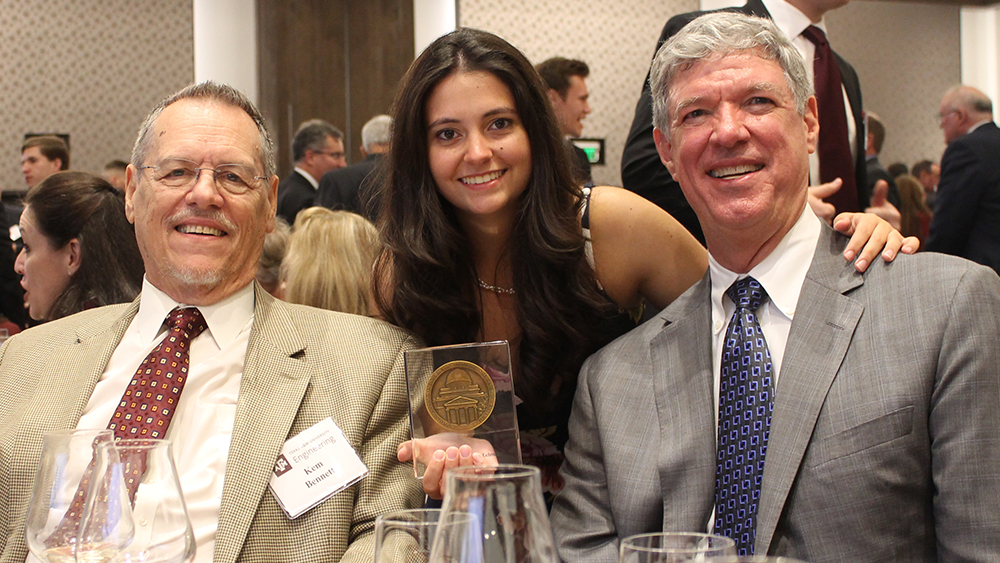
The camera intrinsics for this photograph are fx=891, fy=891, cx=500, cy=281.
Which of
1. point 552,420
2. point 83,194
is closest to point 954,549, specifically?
point 552,420

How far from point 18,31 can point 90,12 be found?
61 cm

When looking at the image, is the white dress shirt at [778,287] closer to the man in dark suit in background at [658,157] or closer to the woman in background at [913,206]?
the man in dark suit in background at [658,157]

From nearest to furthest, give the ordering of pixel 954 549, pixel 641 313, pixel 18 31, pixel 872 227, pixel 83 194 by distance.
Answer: pixel 954 549 → pixel 872 227 → pixel 641 313 → pixel 83 194 → pixel 18 31

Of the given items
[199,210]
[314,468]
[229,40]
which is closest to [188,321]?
[199,210]

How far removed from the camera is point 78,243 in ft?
10.5

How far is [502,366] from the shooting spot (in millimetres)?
1662

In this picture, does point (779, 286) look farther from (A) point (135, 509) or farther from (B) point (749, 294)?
(A) point (135, 509)

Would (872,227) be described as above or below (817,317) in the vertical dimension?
above

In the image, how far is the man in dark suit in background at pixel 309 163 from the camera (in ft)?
21.7

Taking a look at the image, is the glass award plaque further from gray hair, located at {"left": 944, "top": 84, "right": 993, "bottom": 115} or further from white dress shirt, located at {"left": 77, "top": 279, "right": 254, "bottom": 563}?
gray hair, located at {"left": 944, "top": 84, "right": 993, "bottom": 115}

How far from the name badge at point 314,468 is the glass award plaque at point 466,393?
0.28 meters

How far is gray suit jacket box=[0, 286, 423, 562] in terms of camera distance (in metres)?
1.82

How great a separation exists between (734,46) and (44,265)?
2591 millimetres

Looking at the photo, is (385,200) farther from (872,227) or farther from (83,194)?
(83,194)
